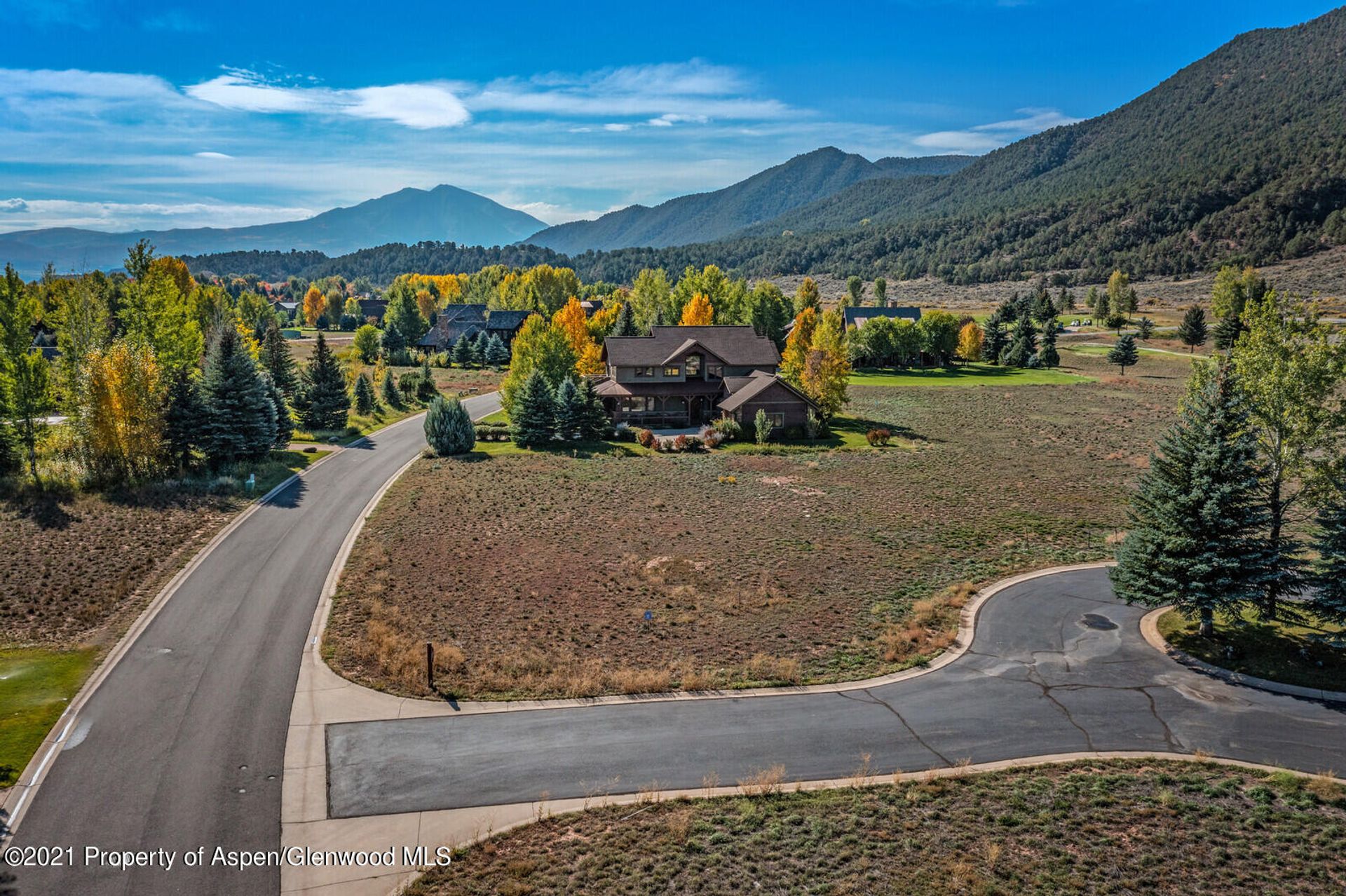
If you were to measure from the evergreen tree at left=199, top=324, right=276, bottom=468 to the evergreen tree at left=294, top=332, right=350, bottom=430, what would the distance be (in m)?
12.4

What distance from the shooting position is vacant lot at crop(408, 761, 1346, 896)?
43.2 feet

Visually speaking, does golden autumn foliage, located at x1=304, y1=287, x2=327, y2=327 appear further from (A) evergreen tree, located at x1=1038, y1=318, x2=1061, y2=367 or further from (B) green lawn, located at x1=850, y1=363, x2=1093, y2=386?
(A) evergreen tree, located at x1=1038, y1=318, x2=1061, y2=367

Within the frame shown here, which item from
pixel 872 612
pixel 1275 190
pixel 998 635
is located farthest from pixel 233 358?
pixel 1275 190

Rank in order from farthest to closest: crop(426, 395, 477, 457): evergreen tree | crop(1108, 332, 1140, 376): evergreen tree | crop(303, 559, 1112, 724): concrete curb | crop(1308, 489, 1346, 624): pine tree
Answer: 1. crop(1108, 332, 1140, 376): evergreen tree
2. crop(426, 395, 477, 457): evergreen tree
3. crop(1308, 489, 1346, 624): pine tree
4. crop(303, 559, 1112, 724): concrete curb

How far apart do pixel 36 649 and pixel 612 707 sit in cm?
1779

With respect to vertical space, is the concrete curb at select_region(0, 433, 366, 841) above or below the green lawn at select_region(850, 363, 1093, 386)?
below

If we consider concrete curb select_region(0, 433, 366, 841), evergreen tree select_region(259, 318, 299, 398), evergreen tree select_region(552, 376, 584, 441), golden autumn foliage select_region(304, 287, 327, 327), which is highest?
golden autumn foliage select_region(304, 287, 327, 327)

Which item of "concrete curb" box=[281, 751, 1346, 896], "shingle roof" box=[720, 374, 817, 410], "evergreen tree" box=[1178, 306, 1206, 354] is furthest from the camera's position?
"evergreen tree" box=[1178, 306, 1206, 354]

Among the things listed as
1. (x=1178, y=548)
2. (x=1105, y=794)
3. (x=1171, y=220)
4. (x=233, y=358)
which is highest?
(x=1171, y=220)

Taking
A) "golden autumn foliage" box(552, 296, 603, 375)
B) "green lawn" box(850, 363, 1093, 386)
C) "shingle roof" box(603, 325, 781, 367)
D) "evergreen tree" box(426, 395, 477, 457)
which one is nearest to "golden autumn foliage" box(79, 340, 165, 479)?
"evergreen tree" box(426, 395, 477, 457)

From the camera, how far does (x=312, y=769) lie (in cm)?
1642

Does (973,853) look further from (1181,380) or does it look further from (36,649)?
(1181,380)

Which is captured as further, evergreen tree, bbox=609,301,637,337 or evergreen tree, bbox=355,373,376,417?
evergreen tree, bbox=609,301,637,337

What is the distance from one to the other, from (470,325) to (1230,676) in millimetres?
107775
